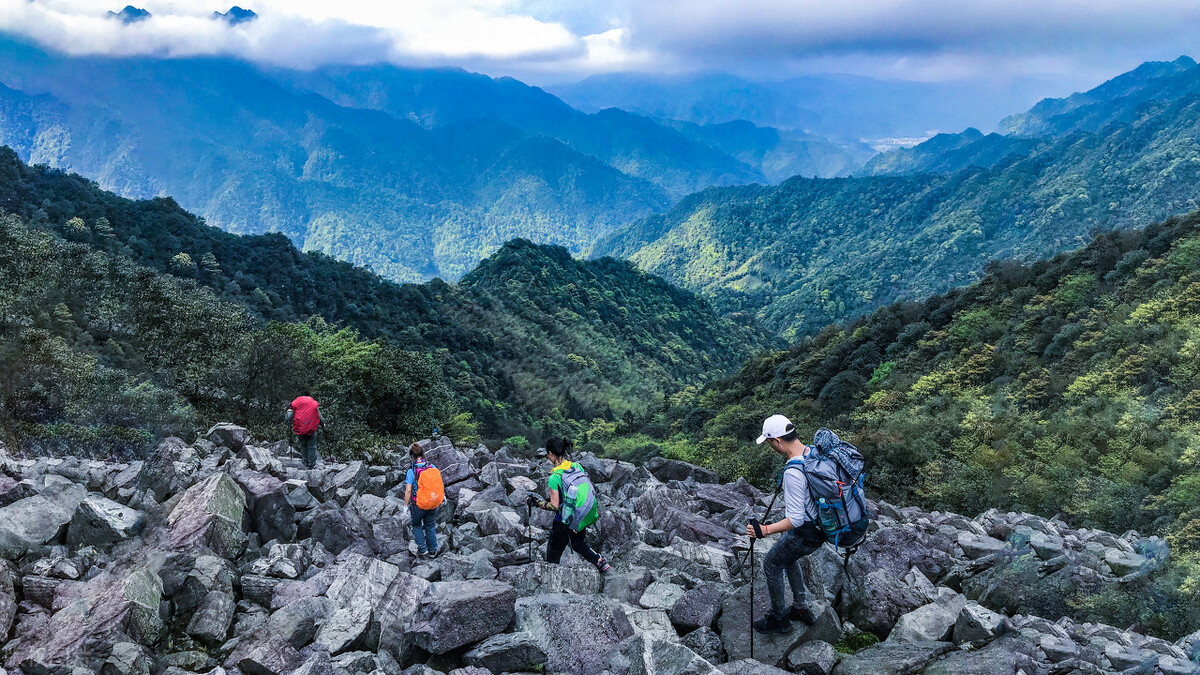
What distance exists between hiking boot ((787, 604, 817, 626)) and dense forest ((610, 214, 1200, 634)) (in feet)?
13.9

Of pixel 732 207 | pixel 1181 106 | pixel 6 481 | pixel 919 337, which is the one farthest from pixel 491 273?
pixel 1181 106

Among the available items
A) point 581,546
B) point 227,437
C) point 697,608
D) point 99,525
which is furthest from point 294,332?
point 697,608

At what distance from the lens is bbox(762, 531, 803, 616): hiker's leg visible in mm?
Result: 6320

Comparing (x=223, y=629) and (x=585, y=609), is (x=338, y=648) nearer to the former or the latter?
(x=223, y=629)

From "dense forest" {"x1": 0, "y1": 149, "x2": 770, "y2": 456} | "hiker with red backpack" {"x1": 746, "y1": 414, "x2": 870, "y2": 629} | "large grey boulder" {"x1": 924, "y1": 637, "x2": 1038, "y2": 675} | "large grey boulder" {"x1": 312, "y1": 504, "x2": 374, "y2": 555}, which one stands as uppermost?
"hiker with red backpack" {"x1": 746, "y1": 414, "x2": 870, "y2": 629}

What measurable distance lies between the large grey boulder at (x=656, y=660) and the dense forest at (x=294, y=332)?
13201mm

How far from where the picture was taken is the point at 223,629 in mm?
6789

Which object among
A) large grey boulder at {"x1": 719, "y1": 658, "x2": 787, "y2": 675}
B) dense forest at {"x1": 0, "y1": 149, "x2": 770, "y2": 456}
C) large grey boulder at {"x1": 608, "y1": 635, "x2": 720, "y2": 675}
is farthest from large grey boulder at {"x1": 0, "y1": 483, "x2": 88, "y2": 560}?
A: large grey boulder at {"x1": 719, "y1": 658, "x2": 787, "y2": 675}

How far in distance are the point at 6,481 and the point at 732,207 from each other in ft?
597

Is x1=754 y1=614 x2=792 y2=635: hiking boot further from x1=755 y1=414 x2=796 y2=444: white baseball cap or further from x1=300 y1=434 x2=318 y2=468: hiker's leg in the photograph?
x1=300 y1=434 x2=318 y2=468: hiker's leg

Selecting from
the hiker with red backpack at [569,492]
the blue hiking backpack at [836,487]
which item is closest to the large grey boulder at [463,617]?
the hiker with red backpack at [569,492]

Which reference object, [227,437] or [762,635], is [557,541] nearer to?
[762,635]

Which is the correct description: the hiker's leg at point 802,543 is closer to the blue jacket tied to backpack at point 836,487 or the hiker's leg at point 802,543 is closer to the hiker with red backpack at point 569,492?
the blue jacket tied to backpack at point 836,487

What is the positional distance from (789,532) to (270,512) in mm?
7065
